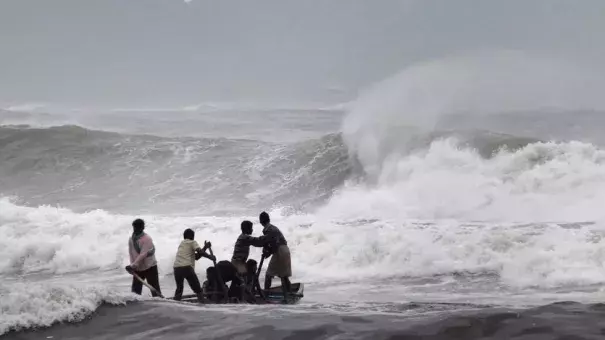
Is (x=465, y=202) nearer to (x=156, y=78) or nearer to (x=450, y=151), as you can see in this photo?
(x=450, y=151)

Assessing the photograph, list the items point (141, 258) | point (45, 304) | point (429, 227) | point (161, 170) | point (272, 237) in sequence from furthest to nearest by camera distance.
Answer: point (161, 170)
point (429, 227)
point (272, 237)
point (141, 258)
point (45, 304)

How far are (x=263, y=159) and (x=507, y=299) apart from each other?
57.1 ft

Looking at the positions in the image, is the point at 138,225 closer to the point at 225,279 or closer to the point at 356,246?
the point at 225,279

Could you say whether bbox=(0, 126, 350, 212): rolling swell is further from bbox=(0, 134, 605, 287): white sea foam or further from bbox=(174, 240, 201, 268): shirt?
bbox=(174, 240, 201, 268): shirt

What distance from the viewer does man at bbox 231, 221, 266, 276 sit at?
940cm

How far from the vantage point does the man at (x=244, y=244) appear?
9.40 meters

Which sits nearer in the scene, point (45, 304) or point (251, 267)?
point (45, 304)

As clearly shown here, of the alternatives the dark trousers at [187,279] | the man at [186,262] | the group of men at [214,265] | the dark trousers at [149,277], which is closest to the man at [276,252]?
the group of men at [214,265]

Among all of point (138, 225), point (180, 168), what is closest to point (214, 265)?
point (138, 225)

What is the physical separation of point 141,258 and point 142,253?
0.07 meters

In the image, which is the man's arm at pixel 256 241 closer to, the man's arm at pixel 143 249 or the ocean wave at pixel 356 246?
the man's arm at pixel 143 249

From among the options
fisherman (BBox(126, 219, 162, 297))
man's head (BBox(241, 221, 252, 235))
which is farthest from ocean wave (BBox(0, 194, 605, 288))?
fisherman (BBox(126, 219, 162, 297))

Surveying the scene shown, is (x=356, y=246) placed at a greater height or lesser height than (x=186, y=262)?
greater

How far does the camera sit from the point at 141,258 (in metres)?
9.22
